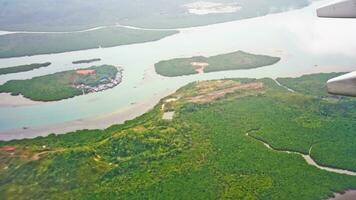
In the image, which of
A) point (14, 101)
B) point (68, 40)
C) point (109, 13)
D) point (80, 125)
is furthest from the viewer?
point (109, 13)

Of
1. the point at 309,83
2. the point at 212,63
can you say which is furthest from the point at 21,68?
the point at 309,83

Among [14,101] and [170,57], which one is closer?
[14,101]

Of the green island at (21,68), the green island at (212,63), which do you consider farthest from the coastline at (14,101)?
the green island at (212,63)

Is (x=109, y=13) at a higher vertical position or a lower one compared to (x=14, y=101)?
higher

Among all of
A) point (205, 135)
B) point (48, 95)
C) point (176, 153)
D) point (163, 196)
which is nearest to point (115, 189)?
point (163, 196)

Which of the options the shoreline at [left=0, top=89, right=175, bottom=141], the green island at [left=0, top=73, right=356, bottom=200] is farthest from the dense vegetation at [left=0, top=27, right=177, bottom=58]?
the green island at [left=0, top=73, right=356, bottom=200]

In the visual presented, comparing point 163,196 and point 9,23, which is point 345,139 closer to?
point 163,196

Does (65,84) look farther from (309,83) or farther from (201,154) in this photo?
(309,83)

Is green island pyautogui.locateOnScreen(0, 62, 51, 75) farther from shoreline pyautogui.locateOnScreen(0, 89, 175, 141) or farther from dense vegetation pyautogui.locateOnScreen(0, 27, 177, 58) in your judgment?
shoreline pyautogui.locateOnScreen(0, 89, 175, 141)
